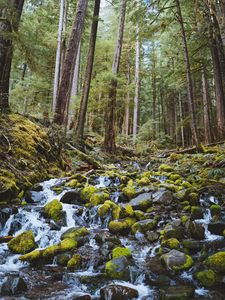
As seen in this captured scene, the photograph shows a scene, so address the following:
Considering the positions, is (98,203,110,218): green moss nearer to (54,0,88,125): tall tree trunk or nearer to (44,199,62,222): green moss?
(44,199,62,222): green moss

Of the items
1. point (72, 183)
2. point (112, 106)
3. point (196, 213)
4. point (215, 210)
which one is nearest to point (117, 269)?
point (196, 213)

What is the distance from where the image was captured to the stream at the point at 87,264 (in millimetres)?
3725

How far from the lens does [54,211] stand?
243 inches

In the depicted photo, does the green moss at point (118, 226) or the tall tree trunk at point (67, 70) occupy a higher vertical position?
the tall tree trunk at point (67, 70)

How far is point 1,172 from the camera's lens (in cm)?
686

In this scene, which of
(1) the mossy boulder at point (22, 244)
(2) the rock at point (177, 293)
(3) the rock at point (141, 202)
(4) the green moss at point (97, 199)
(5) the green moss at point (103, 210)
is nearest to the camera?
(2) the rock at point (177, 293)

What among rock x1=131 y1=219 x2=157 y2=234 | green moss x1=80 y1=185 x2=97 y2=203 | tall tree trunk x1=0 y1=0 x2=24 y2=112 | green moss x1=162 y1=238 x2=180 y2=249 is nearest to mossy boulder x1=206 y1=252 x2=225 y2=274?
green moss x1=162 y1=238 x2=180 y2=249

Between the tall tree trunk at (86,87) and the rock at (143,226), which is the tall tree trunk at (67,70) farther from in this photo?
the rock at (143,226)

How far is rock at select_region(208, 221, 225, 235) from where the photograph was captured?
5.45m

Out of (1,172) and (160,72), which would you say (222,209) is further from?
(160,72)

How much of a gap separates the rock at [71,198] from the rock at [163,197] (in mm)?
1958

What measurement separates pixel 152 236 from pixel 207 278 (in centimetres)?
159

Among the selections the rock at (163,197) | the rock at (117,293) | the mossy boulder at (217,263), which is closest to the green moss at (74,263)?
the rock at (117,293)

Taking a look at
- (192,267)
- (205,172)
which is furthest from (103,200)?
(205,172)
